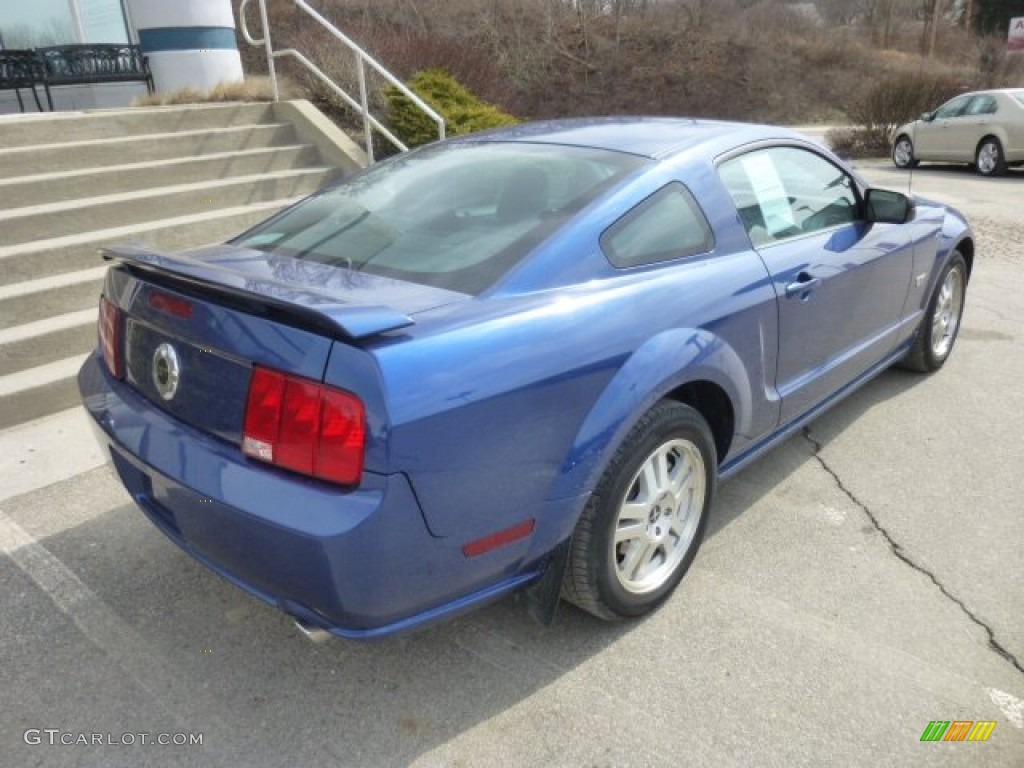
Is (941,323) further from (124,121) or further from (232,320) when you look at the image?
(124,121)

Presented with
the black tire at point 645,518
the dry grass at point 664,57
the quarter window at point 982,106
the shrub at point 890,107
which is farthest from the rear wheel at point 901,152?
the black tire at point 645,518

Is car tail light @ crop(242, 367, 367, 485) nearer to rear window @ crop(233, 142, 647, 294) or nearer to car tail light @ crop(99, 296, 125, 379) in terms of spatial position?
rear window @ crop(233, 142, 647, 294)

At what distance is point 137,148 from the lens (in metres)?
6.45

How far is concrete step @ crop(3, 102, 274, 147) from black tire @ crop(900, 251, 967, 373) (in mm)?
5991

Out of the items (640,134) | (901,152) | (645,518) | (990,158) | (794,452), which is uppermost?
(640,134)

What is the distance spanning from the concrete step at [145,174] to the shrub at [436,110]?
117 centimetres

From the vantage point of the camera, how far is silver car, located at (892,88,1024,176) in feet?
45.9

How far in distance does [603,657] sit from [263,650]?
105cm

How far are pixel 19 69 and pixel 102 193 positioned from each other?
393cm

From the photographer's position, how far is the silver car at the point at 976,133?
14.0m

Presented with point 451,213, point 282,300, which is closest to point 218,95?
point 451,213

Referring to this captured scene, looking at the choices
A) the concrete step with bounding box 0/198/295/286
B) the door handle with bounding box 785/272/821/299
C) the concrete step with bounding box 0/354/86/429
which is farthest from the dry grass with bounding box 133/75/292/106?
the door handle with bounding box 785/272/821/299

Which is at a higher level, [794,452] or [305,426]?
[305,426]

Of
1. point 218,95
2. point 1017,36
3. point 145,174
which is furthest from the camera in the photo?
point 1017,36
